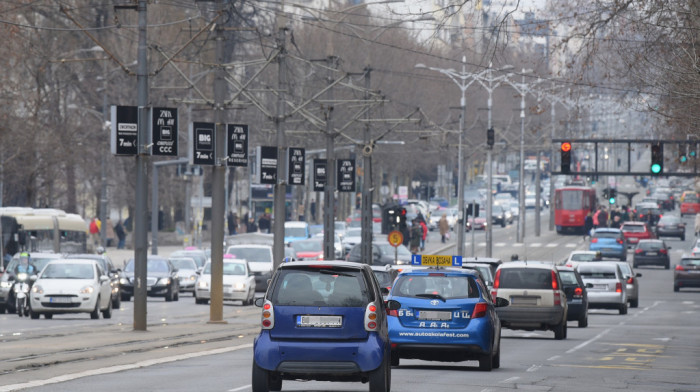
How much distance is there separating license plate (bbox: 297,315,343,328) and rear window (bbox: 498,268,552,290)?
49.2ft

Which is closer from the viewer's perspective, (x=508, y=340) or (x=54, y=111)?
(x=508, y=340)

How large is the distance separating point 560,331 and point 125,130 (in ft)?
31.4

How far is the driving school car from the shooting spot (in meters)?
21.1

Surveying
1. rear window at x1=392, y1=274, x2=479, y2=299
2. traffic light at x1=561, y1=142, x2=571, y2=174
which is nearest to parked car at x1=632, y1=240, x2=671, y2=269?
traffic light at x1=561, y1=142, x2=571, y2=174

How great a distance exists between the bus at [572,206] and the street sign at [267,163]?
57.7m

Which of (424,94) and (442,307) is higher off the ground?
(424,94)

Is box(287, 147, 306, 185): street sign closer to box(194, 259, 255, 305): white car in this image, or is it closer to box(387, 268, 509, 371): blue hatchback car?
box(194, 259, 255, 305): white car

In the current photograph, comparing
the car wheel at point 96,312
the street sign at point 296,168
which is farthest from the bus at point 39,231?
the car wheel at point 96,312

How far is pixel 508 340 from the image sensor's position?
30.3 m

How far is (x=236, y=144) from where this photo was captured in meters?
36.9

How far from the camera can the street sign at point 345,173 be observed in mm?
55531

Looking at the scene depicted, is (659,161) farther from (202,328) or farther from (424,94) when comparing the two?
(424,94)

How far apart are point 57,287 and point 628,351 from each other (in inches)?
630

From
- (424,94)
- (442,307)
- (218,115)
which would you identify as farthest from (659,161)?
(424,94)
